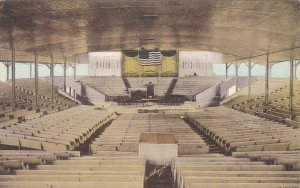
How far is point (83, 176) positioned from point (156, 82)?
2538 centimetres

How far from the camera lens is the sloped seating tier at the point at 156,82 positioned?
Answer: 2848 cm

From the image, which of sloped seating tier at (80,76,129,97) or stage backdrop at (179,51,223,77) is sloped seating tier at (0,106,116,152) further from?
stage backdrop at (179,51,223,77)

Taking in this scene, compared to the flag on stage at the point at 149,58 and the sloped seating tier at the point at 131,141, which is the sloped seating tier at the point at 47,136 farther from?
the flag on stage at the point at 149,58

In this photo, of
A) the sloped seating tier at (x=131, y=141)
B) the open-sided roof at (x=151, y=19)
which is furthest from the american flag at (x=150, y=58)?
the sloped seating tier at (x=131, y=141)

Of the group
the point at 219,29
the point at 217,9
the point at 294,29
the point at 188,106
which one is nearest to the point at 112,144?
the point at 217,9

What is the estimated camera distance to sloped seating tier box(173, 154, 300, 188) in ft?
12.8

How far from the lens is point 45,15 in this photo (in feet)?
26.2

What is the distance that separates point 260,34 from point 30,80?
995 inches

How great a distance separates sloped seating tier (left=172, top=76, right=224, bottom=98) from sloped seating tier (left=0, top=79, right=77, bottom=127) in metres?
9.86

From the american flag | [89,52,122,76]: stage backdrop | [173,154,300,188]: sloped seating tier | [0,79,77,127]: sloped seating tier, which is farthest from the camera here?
[89,52,122,76]: stage backdrop

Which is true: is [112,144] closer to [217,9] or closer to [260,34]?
[217,9]

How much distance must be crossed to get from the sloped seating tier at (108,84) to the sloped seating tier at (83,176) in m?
22.2

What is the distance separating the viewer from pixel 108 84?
29.6 m

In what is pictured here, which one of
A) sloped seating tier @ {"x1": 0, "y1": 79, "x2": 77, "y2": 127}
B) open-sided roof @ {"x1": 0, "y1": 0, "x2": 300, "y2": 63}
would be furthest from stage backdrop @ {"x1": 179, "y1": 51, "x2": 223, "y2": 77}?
open-sided roof @ {"x1": 0, "y1": 0, "x2": 300, "y2": 63}
